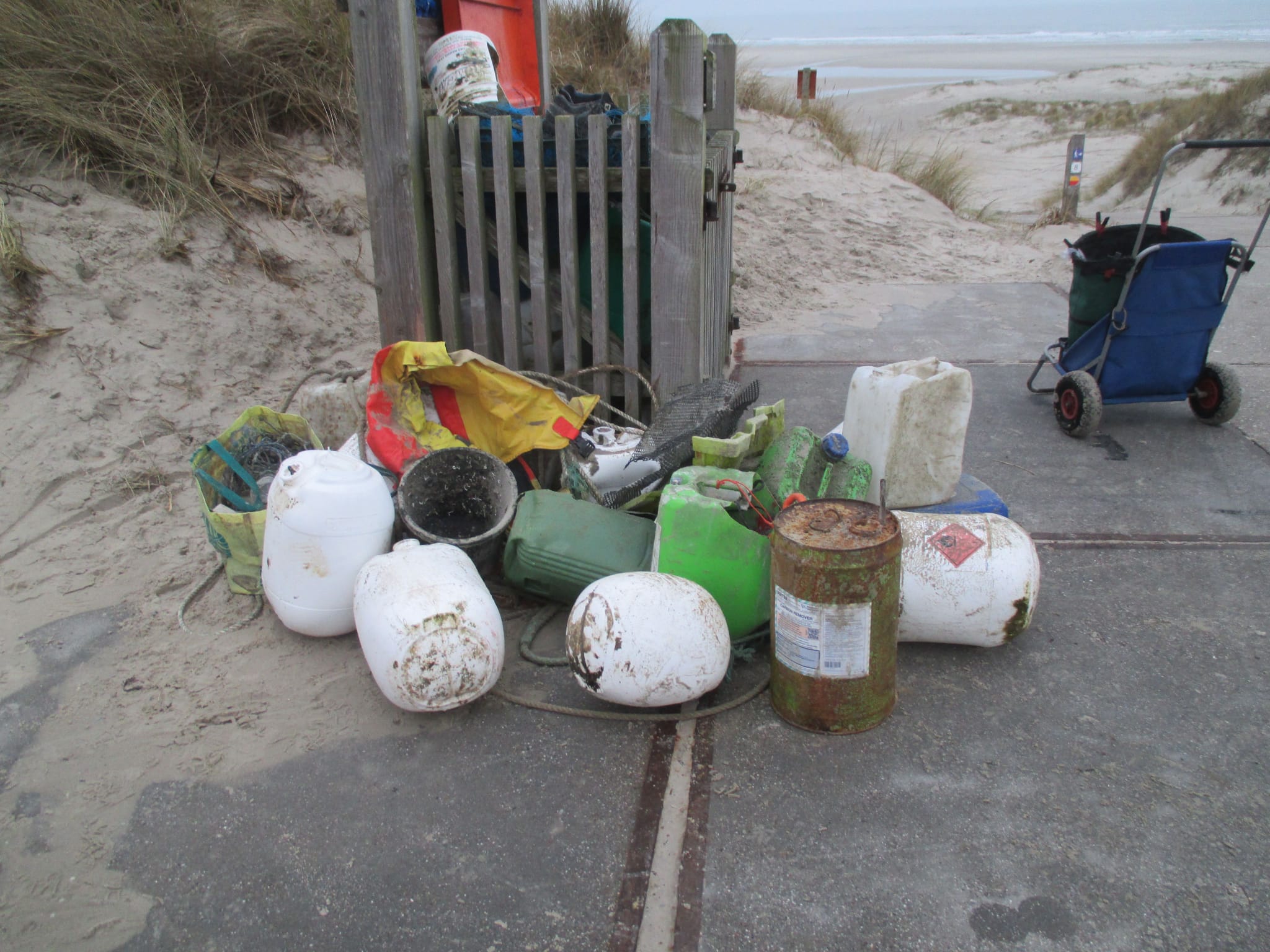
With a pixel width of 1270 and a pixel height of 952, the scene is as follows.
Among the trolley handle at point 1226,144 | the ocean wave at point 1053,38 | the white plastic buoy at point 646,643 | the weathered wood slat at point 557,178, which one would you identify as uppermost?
the ocean wave at point 1053,38

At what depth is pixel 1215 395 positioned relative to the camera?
4.48 meters

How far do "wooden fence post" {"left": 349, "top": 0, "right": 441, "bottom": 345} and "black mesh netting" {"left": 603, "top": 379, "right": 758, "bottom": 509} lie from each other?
1290 mm

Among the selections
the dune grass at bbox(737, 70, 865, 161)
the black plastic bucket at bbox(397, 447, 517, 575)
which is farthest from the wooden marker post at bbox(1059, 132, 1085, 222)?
the black plastic bucket at bbox(397, 447, 517, 575)

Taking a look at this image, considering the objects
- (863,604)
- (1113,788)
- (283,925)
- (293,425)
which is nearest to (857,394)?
(863,604)

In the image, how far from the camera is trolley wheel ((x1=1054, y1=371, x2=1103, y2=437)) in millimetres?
4414

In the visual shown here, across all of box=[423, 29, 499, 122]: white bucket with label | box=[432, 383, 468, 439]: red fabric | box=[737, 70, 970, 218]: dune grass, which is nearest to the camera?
box=[432, 383, 468, 439]: red fabric

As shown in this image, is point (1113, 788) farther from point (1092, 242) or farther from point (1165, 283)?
point (1092, 242)

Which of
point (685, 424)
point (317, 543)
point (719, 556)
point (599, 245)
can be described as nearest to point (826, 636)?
point (719, 556)

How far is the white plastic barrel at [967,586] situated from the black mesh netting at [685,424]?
922 mm

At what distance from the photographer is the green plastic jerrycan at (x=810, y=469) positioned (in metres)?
3.10

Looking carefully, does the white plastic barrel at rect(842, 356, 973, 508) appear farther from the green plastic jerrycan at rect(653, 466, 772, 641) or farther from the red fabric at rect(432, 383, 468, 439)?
the red fabric at rect(432, 383, 468, 439)

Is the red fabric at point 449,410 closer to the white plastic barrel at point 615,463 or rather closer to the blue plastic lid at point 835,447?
the white plastic barrel at point 615,463

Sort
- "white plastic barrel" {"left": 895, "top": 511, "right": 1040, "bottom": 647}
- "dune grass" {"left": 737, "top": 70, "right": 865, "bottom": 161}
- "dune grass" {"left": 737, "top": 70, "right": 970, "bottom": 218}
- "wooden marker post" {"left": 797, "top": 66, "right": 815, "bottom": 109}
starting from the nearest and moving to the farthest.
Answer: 1. "white plastic barrel" {"left": 895, "top": 511, "right": 1040, "bottom": 647}
2. "dune grass" {"left": 737, "top": 70, "right": 970, "bottom": 218}
3. "dune grass" {"left": 737, "top": 70, "right": 865, "bottom": 161}
4. "wooden marker post" {"left": 797, "top": 66, "right": 815, "bottom": 109}

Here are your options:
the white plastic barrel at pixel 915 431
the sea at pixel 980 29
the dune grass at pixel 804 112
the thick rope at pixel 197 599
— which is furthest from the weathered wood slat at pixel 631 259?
the sea at pixel 980 29
